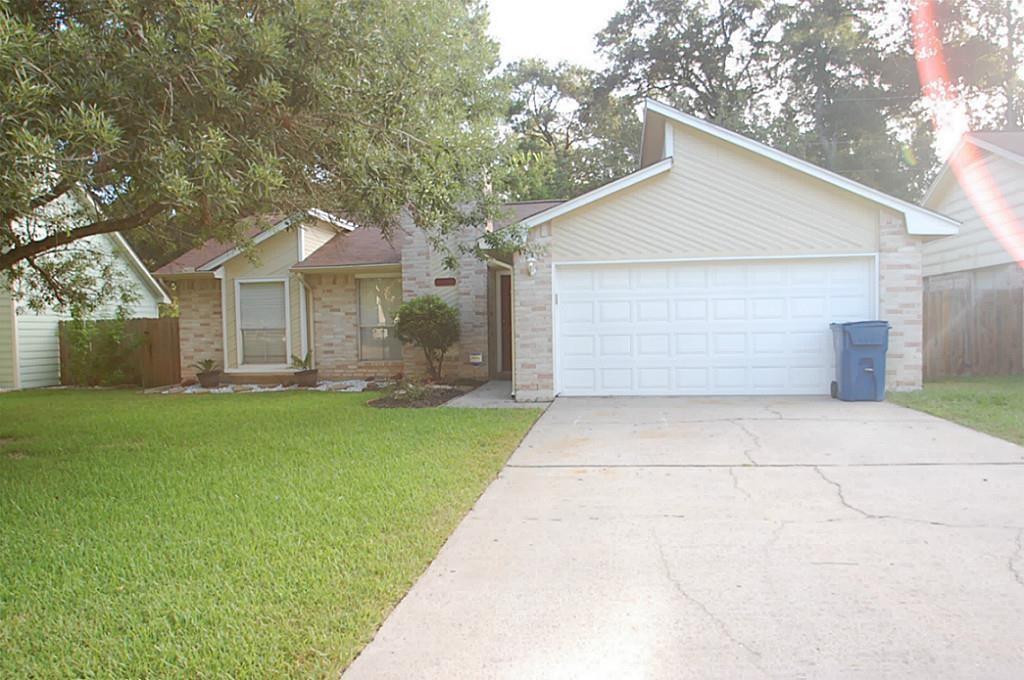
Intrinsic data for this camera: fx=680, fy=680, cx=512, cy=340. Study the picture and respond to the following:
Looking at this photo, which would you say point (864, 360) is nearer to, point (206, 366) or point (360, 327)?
point (360, 327)

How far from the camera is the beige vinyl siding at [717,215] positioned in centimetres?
1052

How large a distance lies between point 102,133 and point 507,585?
154 inches

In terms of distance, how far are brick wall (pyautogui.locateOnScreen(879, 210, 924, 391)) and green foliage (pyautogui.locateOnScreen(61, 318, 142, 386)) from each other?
15543 mm

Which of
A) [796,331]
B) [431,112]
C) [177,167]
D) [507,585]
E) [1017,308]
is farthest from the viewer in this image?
[1017,308]

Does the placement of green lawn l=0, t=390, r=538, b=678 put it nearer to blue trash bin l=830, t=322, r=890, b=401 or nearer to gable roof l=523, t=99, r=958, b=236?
gable roof l=523, t=99, r=958, b=236

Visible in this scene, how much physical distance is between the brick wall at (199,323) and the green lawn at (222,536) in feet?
21.6

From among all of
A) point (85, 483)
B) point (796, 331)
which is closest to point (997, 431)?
point (796, 331)

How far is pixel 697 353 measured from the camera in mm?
11039

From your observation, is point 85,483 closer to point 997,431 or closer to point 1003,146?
point 997,431

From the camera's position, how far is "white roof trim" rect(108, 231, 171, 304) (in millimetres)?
17931

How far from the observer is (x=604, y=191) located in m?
10.8

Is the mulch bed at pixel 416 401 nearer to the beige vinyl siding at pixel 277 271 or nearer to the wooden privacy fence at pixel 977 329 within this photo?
the beige vinyl siding at pixel 277 271

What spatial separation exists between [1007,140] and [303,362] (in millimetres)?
15303

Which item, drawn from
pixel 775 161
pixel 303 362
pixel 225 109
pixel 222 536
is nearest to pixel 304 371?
pixel 303 362
